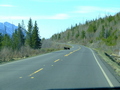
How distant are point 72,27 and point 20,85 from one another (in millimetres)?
189652

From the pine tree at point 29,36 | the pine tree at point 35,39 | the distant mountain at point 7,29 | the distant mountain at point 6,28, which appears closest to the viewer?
the distant mountain at point 6,28

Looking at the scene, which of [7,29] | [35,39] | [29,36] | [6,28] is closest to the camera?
[35,39]

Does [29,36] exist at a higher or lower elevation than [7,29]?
lower

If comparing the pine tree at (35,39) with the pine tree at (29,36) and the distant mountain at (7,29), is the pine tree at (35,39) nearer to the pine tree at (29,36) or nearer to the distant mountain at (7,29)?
the pine tree at (29,36)

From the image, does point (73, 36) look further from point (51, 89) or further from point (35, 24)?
point (51, 89)

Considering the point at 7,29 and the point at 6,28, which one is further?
the point at 7,29

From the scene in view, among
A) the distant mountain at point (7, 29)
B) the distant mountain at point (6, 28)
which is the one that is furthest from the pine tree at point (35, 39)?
the distant mountain at point (6, 28)

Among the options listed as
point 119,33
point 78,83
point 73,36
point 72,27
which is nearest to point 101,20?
point 73,36

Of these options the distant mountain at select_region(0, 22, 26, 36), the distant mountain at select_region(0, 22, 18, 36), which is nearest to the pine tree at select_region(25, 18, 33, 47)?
the distant mountain at select_region(0, 22, 26, 36)

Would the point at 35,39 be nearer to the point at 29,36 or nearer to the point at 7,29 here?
the point at 29,36

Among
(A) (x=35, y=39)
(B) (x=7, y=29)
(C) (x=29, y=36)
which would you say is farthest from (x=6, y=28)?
(A) (x=35, y=39)

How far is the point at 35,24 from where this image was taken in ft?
240

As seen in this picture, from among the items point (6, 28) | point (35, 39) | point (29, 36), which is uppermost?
point (6, 28)

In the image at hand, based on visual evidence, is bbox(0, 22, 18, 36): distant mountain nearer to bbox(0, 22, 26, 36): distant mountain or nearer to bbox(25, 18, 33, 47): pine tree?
bbox(0, 22, 26, 36): distant mountain
